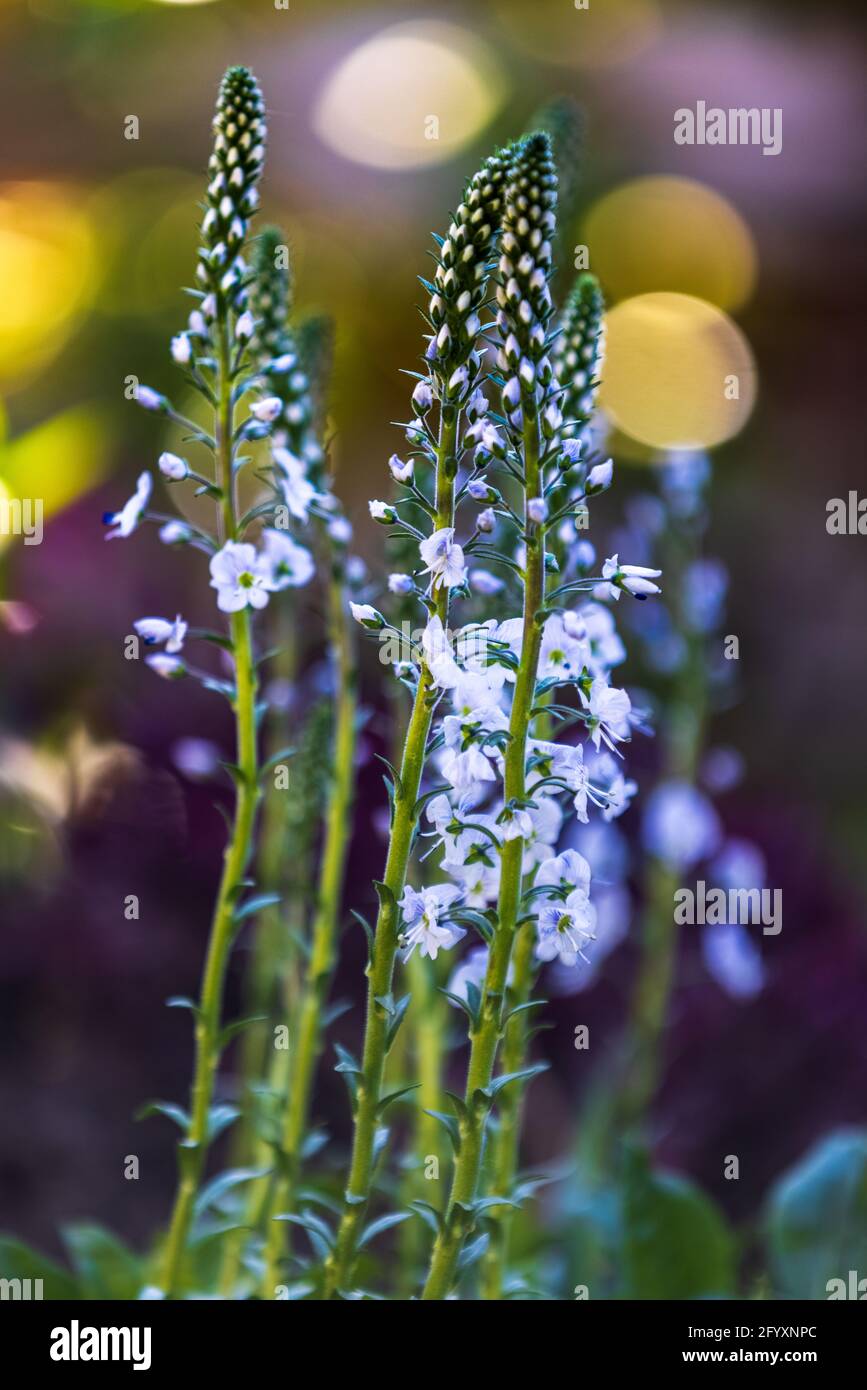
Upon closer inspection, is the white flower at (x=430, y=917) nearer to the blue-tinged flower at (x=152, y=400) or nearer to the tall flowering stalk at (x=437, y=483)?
the tall flowering stalk at (x=437, y=483)

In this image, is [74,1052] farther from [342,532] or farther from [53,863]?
[342,532]

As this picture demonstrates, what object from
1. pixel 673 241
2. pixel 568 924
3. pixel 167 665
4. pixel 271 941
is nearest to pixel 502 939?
pixel 568 924

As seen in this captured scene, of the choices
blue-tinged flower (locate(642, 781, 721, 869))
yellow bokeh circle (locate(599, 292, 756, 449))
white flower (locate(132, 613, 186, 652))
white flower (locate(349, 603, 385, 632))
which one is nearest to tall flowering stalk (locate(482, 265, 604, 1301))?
white flower (locate(349, 603, 385, 632))

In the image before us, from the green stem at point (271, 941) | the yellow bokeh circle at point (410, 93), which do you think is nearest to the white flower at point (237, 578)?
the green stem at point (271, 941)

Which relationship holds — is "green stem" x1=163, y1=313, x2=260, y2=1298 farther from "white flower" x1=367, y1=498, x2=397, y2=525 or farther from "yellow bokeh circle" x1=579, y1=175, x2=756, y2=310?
"yellow bokeh circle" x1=579, y1=175, x2=756, y2=310

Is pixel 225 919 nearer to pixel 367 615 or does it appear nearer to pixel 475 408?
pixel 367 615
